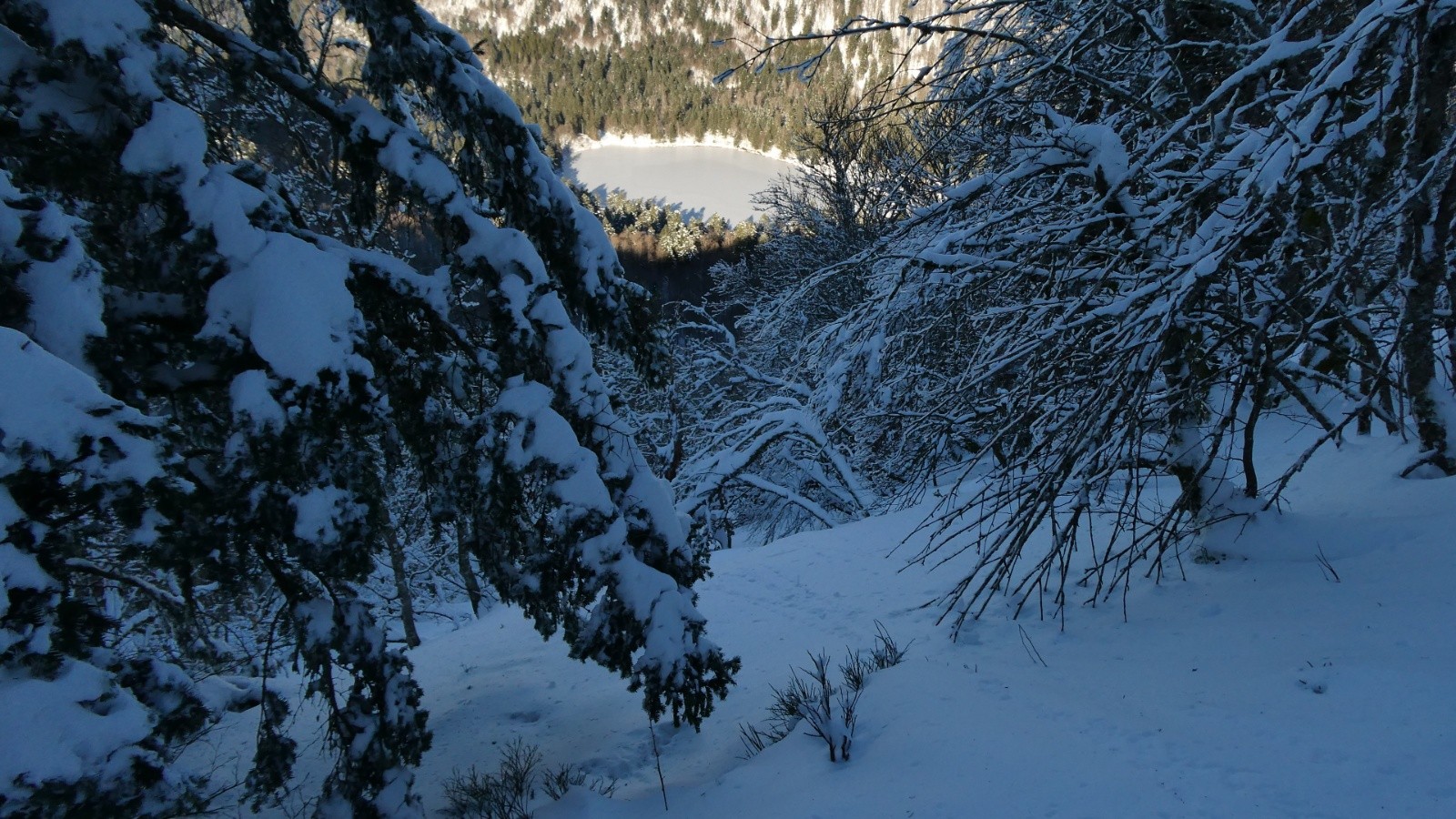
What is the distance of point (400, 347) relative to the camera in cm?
393

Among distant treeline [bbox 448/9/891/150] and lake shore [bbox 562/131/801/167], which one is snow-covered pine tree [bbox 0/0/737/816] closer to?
distant treeline [bbox 448/9/891/150]

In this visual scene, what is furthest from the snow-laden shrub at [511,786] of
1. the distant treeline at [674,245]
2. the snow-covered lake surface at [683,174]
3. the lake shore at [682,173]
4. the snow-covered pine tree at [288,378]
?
the snow-covered lake surface at [683,174]

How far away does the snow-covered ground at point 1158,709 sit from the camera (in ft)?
7.68

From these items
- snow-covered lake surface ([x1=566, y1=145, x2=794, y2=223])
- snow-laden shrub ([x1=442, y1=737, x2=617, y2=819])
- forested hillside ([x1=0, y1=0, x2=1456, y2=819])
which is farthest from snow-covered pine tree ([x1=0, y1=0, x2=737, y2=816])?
snow-covered lake surface ([x1=566, y1=145, x2=794, y2=223])

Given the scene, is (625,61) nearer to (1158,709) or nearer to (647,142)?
(647,142)

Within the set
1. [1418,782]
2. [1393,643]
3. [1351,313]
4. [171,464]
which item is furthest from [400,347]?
[1393,643]

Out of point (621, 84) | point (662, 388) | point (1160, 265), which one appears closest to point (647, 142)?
point (621, 84)

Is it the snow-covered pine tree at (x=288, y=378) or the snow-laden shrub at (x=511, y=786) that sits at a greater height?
the snow-covered pine tree at (x=288, y=378)

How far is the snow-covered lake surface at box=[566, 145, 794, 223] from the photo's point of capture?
48312 millimetres

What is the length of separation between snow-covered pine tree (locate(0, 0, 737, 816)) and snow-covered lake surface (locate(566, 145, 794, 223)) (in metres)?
42.6

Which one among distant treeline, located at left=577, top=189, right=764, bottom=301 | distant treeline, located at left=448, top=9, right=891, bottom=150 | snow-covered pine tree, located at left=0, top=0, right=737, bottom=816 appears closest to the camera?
snow-covered pine tree, located at left=0, top=0, right=737, bottom=816

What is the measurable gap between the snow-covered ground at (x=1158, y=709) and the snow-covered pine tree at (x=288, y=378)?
88 centimetres

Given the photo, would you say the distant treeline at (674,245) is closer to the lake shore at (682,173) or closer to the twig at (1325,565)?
the lake shore at (682,173)

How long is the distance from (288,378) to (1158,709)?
3.75 m
